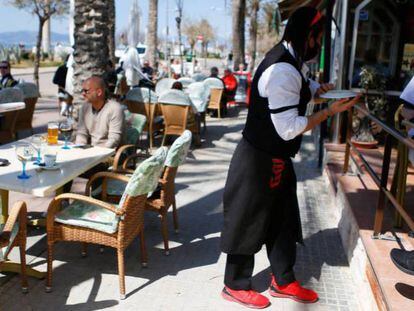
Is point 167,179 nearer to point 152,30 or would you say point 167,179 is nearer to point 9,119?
point 9,119

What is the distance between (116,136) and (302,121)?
8.24 ft

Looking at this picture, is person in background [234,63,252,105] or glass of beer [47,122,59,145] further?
person in background [234,63,252,105]

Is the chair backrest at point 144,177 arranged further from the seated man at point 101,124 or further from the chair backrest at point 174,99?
the chair backrest at point 174,99

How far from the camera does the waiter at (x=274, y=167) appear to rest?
2822mm

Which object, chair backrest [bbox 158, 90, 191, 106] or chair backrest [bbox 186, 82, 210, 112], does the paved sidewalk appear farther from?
chair backrest [bbox 186, 82, 210, 112]

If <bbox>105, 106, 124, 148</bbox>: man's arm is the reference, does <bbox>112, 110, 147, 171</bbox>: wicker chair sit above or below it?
below

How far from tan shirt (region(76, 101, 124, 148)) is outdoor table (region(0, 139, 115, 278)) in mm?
306

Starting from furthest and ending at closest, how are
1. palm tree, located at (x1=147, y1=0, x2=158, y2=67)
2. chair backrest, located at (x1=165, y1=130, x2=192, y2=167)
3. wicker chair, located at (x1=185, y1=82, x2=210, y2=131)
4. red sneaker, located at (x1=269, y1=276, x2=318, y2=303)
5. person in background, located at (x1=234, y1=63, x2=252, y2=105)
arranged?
palm tree, located at (x1=147, y1=0, x2=158, y2=67) < person in background, located at (x1=234, y1=63, x2=252, y2=105) < wicker chair, located at (x1=185, y1=82, x2=210, y2=131) < chair backrest, located at (x1=165, y1=130, x2=192, y2=167) < red sneaker, located at (x1=269, y1=276, x2=318, y2=303)

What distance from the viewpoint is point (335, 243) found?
4484 millimetres

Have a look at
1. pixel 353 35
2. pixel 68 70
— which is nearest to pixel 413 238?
pixel 353 35

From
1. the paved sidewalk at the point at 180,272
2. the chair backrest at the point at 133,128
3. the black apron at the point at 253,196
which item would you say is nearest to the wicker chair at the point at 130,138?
the chair backrest at the point at 133,128

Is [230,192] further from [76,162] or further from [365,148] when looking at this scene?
[365,148]

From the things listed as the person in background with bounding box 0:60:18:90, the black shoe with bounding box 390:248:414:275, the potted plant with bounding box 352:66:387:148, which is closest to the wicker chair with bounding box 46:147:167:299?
the black shoe with bounding box 390:248:414:275

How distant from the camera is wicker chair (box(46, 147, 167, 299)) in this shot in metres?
3.30
